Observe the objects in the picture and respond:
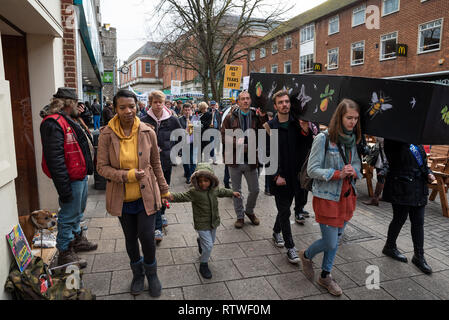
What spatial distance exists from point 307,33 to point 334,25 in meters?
3.57

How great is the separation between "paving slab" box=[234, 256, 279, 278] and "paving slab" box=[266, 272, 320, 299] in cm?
13

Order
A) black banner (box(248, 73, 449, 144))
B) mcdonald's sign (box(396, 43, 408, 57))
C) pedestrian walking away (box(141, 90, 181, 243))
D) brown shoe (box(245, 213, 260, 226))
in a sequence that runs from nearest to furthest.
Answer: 1. black banner (box(248, 73, 449, 144))
2. pedestrian walking away (box(141, 90, 181, 243))
3. brown shoe (box(245, 213, 260, 226))
4. mcdonald's sign (box(396, 43, 408, 57))

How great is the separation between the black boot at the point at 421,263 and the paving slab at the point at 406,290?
32 centimetres

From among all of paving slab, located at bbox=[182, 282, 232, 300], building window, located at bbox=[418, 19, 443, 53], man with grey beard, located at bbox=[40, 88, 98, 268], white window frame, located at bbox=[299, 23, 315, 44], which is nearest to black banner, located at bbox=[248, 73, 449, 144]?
paving slab, located at bbox=[182, 282, 232, 300]

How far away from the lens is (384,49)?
70.9ft

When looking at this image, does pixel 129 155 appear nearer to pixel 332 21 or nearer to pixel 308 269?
pixel 308 269

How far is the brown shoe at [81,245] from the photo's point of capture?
3.79m

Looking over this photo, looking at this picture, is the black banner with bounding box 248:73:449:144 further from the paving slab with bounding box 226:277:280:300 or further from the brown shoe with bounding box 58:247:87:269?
the brown shoe with bounding box 58:247:87:269

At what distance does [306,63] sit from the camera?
30.1m

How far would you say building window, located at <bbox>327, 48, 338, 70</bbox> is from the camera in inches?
1033

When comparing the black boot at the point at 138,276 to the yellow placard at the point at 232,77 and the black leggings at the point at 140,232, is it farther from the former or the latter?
the yellow placard at the point at 232,77

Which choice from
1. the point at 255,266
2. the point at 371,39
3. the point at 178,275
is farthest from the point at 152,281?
the point at 371,39

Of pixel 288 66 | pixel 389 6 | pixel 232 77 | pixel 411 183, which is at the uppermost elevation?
pixel 389 6

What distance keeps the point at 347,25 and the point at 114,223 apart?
2576cm
